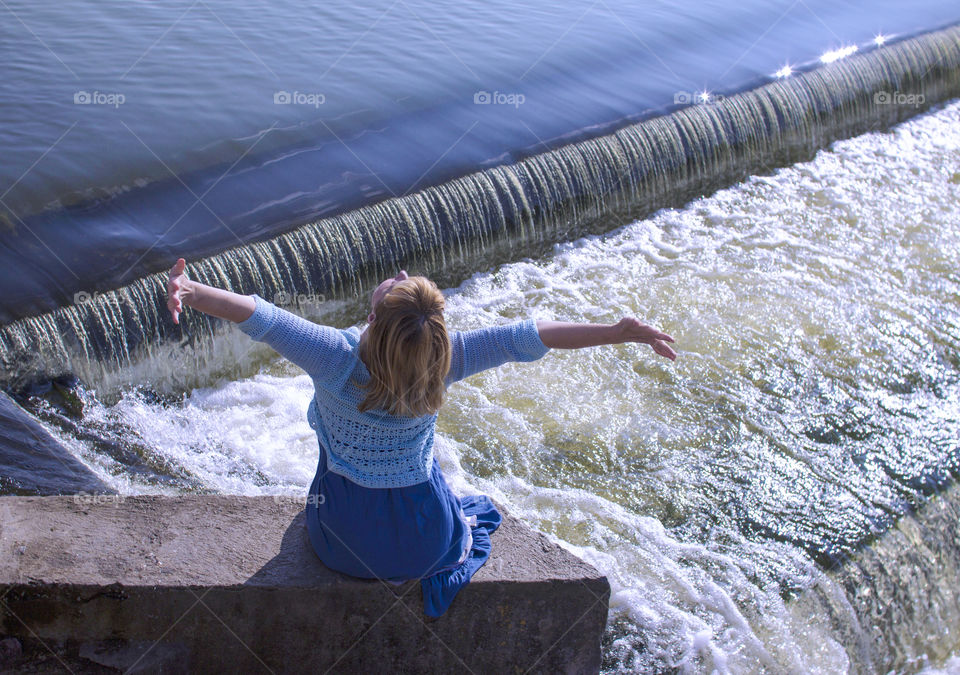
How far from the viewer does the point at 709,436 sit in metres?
4.59

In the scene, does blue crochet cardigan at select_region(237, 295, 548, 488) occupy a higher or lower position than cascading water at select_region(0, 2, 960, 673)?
higher

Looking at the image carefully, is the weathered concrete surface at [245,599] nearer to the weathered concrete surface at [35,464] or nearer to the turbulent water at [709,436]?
the weathered concrete surface at [35,464]

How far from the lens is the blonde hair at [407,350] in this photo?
211 centimetres

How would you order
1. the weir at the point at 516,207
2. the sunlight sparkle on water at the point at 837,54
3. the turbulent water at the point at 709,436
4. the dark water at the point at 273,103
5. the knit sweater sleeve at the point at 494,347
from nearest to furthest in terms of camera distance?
the knit sweater sleeve at the point at 494,347, the turbulent water at the point at 709,436, the weir at the point at 516,207, the dark water at the point at 273,103, the sunlight sparkle on water at the point at 837,54

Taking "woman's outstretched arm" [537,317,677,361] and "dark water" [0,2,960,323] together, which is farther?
"dark water" [0,2,960,323]

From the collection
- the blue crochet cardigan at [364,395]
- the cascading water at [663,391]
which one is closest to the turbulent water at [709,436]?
the cascading water at [663,391]

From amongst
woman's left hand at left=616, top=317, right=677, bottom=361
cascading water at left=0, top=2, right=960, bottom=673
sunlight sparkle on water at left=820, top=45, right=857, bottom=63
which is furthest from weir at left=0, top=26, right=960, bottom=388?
woman's left hand at left=616, top=317, right=677, bottom=361

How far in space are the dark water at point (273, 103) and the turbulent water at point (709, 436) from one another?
84cm

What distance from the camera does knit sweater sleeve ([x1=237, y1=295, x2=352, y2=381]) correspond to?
217 centimetres

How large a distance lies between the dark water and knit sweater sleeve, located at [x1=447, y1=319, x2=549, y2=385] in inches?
121

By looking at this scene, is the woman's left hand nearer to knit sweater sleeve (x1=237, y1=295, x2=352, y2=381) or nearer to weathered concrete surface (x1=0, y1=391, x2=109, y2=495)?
knit sweater sleeve (x1=237, y1=295, x2=352, y2=381)

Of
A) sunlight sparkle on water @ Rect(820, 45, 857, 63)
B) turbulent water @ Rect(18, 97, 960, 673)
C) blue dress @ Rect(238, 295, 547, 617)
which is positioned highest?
sunlight sparkle on water @ Rect(820, 45, 857, 63)

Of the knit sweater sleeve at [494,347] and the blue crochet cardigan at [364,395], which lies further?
the knit sweater sleeve at [494,347]

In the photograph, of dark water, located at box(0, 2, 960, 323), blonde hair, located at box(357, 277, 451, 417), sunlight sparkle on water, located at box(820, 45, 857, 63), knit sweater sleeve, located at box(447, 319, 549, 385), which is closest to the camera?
blonde hair, located at box(357, 277, 451, 417)
